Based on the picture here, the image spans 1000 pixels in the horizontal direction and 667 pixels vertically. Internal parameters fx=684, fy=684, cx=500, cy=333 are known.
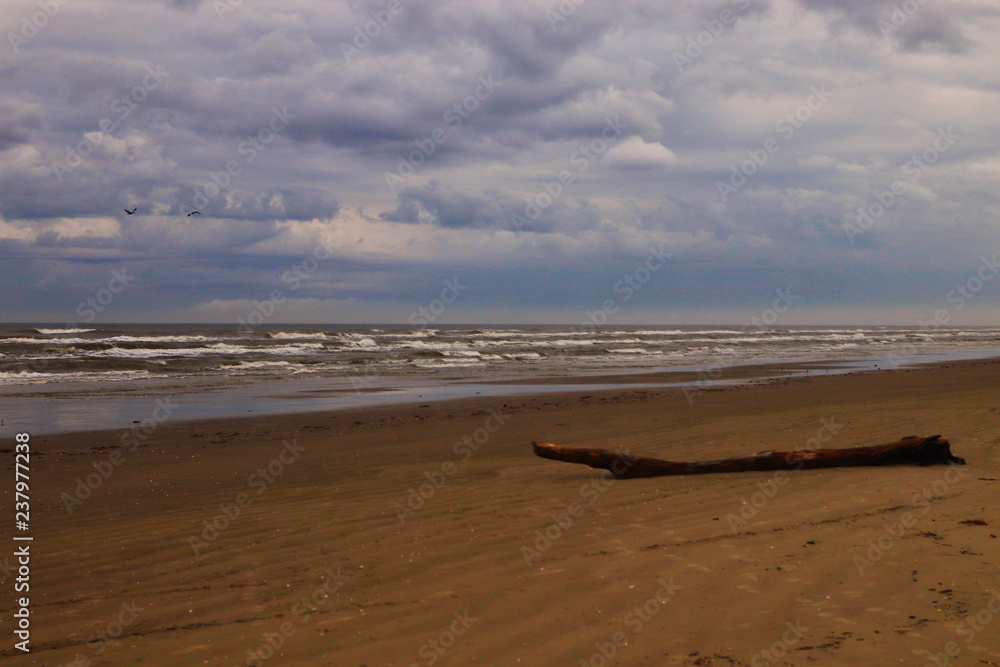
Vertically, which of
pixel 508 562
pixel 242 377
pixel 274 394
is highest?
pixel 508 562

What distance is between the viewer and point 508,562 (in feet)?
16.9

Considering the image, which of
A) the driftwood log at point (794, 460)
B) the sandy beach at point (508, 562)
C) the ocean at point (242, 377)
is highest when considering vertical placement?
the driftwood log at point (794, 460)

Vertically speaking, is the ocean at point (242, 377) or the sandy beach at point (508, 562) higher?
the sandy beach at point (508, 562)

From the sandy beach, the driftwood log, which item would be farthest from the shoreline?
the driftwood log

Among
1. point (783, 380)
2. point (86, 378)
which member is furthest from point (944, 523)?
point (86, 378)

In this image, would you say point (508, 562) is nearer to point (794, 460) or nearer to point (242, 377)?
point (794, 460)

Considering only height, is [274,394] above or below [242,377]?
above

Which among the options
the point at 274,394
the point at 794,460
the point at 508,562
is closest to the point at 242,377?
the point at 274,394

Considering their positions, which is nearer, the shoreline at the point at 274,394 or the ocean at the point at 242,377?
the shoreline at the point at 274,394

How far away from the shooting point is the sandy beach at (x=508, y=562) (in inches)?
151

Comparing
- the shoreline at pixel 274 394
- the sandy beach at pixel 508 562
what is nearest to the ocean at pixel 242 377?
the shoreline at pixel 274 394

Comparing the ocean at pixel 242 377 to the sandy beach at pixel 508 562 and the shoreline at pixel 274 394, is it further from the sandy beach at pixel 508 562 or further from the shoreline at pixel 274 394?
the sandy beach at pixel 508 562

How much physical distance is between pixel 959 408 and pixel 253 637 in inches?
516

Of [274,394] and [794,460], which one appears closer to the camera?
[794,460]
